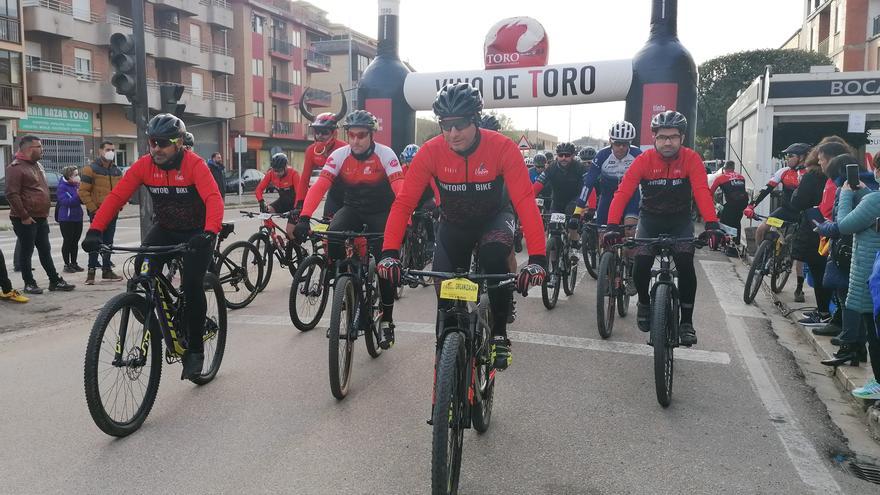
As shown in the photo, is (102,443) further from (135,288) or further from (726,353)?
(726,353)

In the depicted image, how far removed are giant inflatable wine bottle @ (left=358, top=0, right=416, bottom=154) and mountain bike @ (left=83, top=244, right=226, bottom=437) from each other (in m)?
11.3

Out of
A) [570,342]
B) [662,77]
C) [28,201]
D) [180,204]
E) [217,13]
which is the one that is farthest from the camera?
[217,13]

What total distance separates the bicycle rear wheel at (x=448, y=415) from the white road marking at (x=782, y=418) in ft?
6.33

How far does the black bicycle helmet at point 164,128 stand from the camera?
4895 mm

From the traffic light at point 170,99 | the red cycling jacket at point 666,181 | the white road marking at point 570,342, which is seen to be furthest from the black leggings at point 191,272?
the traffic light at point 170,99

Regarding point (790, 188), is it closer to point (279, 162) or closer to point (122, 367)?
point (279, 162)

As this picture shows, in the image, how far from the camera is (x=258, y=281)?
8891 mm

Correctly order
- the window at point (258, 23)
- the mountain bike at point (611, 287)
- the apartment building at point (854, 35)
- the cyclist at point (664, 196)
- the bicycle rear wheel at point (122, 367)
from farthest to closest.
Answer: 1. the window at point (258, 23)
2. the apartment building at point (854, 35)
3. the mountain bike at point (611, 287)
4. the cyclist at point (664, 196)
5. the bicycle rear wheel at point (122, 367)

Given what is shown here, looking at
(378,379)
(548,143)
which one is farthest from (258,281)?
(548,143)

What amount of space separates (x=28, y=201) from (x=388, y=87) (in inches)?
336

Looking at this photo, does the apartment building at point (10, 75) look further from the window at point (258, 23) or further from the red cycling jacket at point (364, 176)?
the red cycling jacket at point (364, 176)

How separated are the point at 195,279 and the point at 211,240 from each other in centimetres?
29

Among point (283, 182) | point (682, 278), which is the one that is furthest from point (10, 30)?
point (682, 278)

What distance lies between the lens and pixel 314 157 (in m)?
8.48
